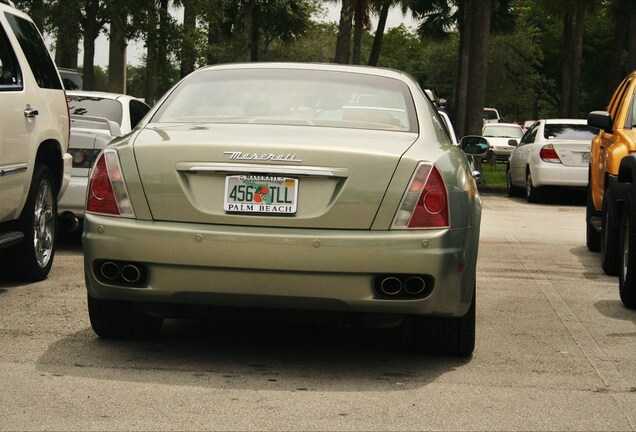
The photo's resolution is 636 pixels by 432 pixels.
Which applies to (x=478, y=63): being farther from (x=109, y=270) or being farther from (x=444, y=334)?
(x=109, y=270)

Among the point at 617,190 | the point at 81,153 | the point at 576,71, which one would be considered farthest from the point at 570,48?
the point at 617,190

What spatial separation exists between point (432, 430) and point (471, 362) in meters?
1.53

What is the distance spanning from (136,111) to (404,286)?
7861 millimetres

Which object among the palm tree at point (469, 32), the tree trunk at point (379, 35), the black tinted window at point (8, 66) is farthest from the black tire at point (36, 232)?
the tree trunk at point (379, 35)

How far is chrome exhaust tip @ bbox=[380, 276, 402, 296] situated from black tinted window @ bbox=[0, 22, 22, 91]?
3697 mm

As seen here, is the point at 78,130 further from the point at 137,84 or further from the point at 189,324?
the point at 137,84

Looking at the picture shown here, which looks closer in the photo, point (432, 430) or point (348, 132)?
point (432, 430)

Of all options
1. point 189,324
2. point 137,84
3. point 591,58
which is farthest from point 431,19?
point 137,84

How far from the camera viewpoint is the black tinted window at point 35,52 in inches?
365

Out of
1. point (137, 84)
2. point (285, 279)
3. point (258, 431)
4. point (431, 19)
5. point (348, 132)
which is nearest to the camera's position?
point (258, 431)

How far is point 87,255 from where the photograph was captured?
623cm

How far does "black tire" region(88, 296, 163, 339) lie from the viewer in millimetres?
6672

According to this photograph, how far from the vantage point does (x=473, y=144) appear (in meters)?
9.30

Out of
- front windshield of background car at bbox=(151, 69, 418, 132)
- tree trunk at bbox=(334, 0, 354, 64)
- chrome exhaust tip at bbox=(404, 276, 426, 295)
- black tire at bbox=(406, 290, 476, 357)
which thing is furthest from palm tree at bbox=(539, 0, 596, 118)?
chrome exhaust tip at bbox=(404, 276, 426, 295)
